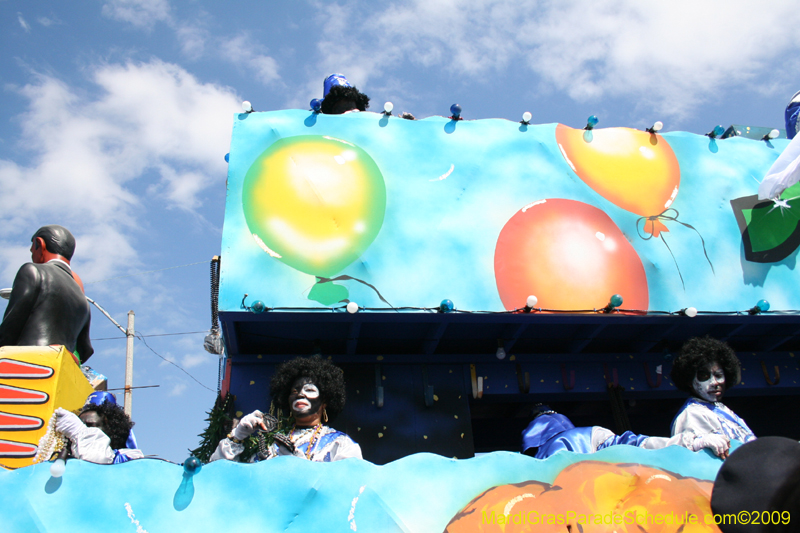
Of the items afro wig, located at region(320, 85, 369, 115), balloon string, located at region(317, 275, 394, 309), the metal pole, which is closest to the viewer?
balloon string, located at region(317, 275, 394, 309)

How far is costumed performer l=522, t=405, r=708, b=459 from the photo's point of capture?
3.96 meters

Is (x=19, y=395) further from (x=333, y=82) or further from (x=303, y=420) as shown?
(x=333, y=82)

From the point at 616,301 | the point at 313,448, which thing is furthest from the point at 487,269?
the point at 313,448

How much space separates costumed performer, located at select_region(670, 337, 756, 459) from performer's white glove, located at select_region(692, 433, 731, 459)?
5 centimetres

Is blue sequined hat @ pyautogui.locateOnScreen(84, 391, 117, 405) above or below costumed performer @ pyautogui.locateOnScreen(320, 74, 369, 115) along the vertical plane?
below

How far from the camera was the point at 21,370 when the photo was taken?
3445 millimetres

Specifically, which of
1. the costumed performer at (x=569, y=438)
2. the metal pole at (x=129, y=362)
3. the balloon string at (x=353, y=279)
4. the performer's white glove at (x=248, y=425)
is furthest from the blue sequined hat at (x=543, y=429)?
the metal pole at (x=129, y=362)

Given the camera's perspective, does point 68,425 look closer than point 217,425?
Yes

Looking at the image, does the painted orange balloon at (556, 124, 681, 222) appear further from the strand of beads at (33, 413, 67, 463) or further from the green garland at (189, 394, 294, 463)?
the strand of beads at (33, 413, 67, 463)

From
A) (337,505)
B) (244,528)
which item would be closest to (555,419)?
(337,505)

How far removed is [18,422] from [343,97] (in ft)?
15.2

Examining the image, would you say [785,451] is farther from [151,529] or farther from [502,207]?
[502,207]

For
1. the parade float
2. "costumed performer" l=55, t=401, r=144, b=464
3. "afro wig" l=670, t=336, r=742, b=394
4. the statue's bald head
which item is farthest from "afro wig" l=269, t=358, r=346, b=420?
"afro wig" l=670, t=336, r=742, b=394

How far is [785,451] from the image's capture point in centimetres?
196
